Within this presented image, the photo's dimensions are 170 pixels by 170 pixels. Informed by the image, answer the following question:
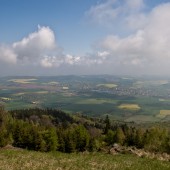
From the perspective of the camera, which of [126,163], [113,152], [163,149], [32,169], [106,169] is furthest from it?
[163,149]

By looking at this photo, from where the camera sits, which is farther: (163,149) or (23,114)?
Result: (23,114)

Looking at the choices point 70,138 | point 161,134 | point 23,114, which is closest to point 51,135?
point 70,138

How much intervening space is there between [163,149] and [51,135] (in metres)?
28.7

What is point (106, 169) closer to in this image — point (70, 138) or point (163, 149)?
point (163, 149)

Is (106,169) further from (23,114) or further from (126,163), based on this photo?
(23,114)

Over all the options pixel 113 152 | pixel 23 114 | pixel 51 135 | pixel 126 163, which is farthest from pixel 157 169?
pixel 23 114

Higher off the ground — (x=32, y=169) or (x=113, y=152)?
(x=32, y=169)

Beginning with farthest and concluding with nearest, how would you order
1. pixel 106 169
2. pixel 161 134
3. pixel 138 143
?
pixel 161 134 → pixel 138 143 → pixel 106 169

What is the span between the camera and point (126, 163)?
38875mm

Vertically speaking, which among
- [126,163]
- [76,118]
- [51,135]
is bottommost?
[76,118]

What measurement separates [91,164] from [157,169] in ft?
24.3

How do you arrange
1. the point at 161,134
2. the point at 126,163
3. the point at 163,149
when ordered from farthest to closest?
the point at 161,134 → the point at 163,149 → the point at 126,163

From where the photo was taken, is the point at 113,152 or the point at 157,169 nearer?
the point at 157,169

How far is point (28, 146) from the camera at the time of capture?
82.1 m
